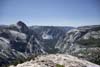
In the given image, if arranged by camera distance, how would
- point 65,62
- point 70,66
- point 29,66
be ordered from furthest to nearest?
point 65,62
point 70,66
point 29,66

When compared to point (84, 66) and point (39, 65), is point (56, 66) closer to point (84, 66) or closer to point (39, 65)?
point (39, 65)

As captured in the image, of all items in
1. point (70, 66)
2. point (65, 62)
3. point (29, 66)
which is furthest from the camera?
point (65, 62)

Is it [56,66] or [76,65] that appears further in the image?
[76,65]

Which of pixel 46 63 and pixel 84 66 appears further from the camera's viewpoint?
pixel 84 66

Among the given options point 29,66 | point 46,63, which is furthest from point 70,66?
point 29,66

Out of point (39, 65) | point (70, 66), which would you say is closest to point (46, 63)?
point (39, 65)

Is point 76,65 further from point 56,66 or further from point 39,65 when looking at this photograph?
point 39,65

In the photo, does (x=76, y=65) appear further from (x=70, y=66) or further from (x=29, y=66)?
(x=29, y=66)

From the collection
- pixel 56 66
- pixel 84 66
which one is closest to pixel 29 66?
pixel 56 66
